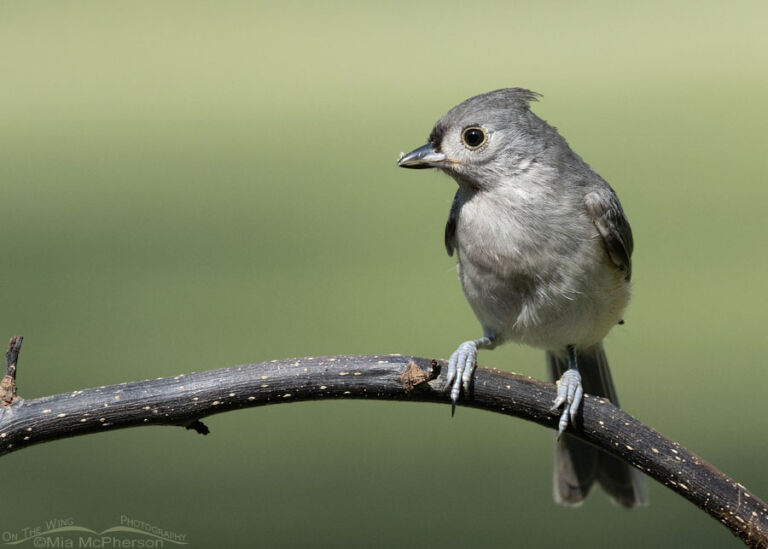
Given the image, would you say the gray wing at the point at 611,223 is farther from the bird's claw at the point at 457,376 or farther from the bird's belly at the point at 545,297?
the bird's claw at the point at 457,376

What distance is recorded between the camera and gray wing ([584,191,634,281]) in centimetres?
271

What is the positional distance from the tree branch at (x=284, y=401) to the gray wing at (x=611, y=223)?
0.90 metres

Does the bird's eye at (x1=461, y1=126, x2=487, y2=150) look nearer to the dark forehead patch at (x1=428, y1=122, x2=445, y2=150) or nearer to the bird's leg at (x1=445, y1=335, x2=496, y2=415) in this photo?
the dark forehead patch at (x1=428, y1=122, x2=445, y2=150)

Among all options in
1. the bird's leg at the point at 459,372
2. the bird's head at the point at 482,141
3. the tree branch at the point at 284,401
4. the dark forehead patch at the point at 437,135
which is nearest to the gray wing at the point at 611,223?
the bird's head at the point at 482,141

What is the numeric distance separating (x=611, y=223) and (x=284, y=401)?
1.30 m

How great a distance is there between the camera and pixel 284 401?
1.83 m

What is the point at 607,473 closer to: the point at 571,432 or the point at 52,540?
the point at 571,432

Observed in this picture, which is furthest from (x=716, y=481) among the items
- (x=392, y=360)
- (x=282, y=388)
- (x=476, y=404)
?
(x=282, y=388)

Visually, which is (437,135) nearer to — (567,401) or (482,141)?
(482,141)

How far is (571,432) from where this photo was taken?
208cm

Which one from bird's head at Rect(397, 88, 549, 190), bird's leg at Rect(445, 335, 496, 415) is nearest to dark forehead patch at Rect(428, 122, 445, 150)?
bird's head at Rect(397, 88, 549, 190)

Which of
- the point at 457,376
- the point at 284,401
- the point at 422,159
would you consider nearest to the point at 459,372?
the point at 457,376

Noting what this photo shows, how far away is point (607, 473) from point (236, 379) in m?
1.75

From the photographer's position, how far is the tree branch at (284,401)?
70.2 inches
